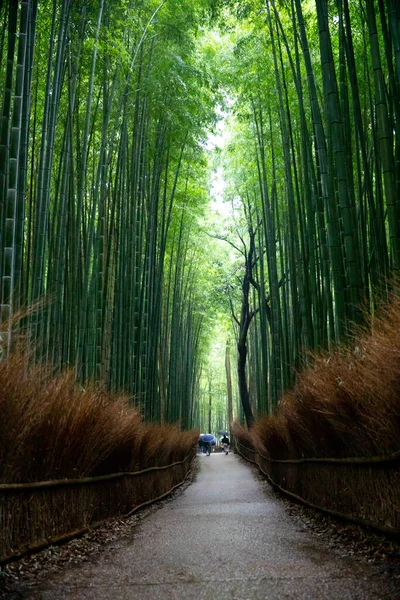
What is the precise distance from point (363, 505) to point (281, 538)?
48 centimetres

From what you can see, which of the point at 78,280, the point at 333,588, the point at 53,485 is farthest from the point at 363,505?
the point at 78,280

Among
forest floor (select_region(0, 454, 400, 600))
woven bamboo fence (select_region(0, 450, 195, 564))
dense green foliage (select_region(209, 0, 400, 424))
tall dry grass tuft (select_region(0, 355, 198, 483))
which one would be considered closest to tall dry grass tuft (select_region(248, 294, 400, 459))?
dense green foliage (select_region(209, 0, 400, 424))

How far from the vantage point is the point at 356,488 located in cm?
308

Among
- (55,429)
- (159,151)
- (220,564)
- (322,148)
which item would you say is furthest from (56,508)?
(159,151)

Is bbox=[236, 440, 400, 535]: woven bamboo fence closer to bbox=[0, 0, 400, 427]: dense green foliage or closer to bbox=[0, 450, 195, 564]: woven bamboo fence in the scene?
bbox=[0, 0, 400, 427]: dense green foliage

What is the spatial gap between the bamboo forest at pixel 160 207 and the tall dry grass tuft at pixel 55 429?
0.04ft

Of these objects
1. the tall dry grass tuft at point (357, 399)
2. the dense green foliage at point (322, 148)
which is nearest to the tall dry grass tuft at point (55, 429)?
the tall dry grass tuft at point (357, 399)

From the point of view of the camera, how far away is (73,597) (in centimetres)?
201

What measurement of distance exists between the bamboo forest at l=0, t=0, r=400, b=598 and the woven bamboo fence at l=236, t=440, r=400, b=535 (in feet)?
0.09

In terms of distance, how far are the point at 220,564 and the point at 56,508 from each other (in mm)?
892

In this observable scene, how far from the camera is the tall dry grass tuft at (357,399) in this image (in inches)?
85.7

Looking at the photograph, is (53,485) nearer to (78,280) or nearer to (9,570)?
(9,570)

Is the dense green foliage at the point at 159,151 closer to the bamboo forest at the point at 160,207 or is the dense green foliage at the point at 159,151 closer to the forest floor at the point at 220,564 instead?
the bamboo forest at the point at 160,207

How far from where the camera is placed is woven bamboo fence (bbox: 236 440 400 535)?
2.54 m
